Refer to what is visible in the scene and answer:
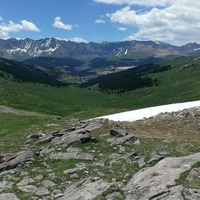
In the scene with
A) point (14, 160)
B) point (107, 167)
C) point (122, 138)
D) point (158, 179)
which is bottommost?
point (14, 160)

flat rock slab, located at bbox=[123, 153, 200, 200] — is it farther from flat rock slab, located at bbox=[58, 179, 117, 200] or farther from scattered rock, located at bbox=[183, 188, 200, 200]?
flat rock slab, located at bbox=[58, 179, 117, 200]

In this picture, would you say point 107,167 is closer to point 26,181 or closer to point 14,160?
point 26,181

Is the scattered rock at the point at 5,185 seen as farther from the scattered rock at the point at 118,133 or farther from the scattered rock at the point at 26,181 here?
the scattered rock at the point at 118,133

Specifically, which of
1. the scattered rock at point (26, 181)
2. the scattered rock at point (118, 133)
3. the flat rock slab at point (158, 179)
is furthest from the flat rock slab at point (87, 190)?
the scattered rock at point (118, 133)

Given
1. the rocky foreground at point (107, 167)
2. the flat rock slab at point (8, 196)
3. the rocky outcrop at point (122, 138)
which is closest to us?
the rocky foreground at point (107, 167)

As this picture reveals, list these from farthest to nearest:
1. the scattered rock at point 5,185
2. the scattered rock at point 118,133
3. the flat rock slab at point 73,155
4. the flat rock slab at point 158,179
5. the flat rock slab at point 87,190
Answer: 1. the scattered rock at point 118,133
2. the flat rock slab at point 73,155
3. the scattered rock at point 5,185
4. the flat rock slab at point 87,190
5. the flat rock slab at point 158,179

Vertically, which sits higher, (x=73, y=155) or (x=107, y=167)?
(x=107, y=167)

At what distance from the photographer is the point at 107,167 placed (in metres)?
22.3

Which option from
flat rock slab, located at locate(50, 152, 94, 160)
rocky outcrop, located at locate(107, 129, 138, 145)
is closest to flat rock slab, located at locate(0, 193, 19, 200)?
flat rock slab, located at locate(50, 152, 94, 160)

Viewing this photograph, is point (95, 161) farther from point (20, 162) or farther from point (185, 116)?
point (185, 116)

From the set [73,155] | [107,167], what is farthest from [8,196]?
[73,155]

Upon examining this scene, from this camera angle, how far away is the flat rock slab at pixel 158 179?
643 inches

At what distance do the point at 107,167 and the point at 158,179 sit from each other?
537 centimetres

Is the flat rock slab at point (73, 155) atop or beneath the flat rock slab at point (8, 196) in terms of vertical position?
atop
